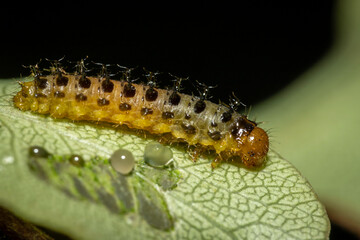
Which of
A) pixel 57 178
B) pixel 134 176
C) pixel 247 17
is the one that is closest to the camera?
pixel 57 178

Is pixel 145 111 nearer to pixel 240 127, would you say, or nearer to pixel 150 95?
pixel 150 95

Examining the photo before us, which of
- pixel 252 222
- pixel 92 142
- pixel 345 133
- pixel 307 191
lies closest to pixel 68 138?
pixel 92 142

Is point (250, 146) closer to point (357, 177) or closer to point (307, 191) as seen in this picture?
point (307, 191)

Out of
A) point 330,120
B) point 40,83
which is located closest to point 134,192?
point 40,83

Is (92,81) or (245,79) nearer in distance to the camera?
(92,81)

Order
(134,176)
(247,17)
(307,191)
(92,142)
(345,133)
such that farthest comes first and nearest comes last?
(247,17)
(345,133)
(307,191)
(92,142)
(134,176)

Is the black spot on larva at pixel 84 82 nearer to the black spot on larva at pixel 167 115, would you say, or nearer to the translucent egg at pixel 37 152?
the black spot on larva at pixel 167 115
